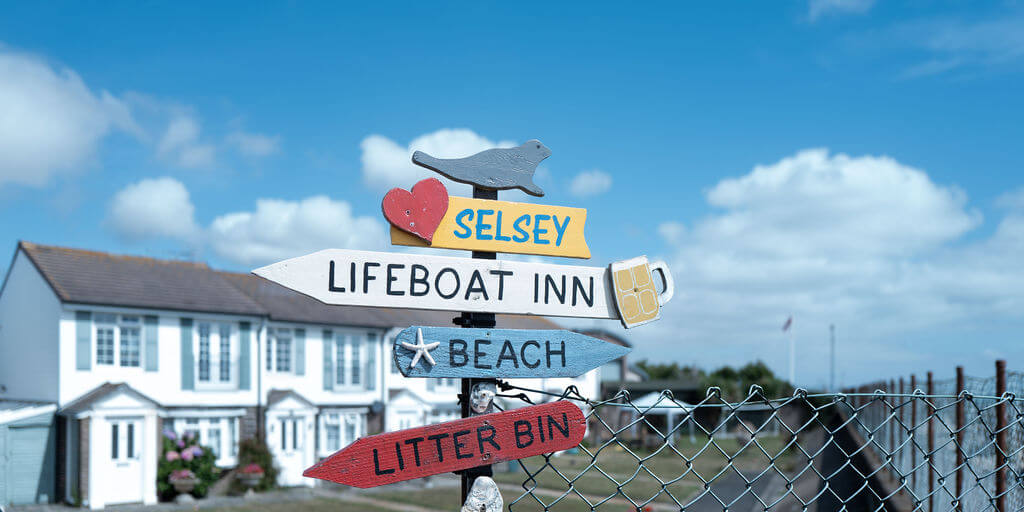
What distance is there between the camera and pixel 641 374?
49438mm

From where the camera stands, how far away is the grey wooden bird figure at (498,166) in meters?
2.87

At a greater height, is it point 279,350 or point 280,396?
point 279,350

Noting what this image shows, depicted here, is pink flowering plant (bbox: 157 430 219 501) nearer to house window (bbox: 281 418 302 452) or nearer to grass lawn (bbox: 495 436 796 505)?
house window (bbox: 281 418 302 452)

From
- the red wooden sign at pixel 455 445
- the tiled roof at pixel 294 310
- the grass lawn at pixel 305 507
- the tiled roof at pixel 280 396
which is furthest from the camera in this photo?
the tiled roof at pixel 294 310

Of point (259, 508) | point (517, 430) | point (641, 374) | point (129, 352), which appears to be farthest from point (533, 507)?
point (641, 374)

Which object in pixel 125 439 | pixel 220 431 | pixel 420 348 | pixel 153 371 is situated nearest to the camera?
pixel 420 348

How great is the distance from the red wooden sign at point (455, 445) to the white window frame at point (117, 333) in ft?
69.4

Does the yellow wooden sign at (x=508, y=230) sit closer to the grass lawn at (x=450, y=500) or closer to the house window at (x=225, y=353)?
the grass lawn at (x=450, y=500)

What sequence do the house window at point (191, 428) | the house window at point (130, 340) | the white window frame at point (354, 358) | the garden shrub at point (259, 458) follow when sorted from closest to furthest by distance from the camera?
the house window at point (130, 340) → the house window at point (191, 428) → the garden shrub at point (259, 458) → the white window frame at point (354, 358)

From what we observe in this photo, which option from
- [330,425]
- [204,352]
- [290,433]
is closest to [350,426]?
[330,425]

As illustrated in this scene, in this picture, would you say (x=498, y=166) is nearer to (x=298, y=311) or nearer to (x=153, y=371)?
(x=153, y=371)

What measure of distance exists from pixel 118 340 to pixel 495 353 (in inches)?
849

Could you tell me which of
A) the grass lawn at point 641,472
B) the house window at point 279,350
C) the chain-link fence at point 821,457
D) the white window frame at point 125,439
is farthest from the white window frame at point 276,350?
the chain-link fence at point 821,457

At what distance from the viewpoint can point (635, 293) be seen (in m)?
2.93
